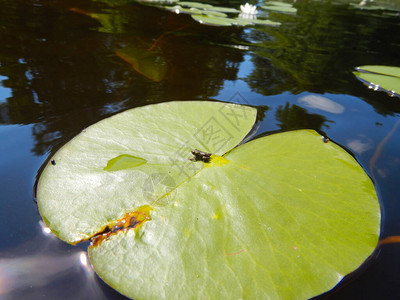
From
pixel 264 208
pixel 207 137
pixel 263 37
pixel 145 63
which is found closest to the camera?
pixel 264 208

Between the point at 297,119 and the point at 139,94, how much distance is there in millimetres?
684

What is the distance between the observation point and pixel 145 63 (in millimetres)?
1464

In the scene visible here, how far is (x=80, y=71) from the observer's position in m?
1.27

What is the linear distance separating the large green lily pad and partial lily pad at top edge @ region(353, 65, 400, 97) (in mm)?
819

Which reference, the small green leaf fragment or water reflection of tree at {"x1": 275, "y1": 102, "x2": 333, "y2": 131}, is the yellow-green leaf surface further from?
water reflection of tree at {"x1": 275, "y1": 102, "x2": 333, "y2": 131}

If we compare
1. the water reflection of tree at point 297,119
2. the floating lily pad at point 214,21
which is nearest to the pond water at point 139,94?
the water reflection of tree at point 297,119

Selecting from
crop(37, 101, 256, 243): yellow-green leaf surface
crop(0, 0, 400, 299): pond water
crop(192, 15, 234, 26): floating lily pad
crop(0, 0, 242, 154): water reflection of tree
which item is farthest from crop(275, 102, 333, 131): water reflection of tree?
crop(192, 15, 234, 26): floating lily pad

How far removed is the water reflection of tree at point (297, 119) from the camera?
1.01 metres

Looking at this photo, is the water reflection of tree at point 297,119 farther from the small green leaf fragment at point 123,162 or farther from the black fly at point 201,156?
the small green leaf fragment at point 123,162

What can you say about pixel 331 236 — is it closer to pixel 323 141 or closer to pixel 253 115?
pixel 323 141

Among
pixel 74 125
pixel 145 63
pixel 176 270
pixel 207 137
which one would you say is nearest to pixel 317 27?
pixel 145 63

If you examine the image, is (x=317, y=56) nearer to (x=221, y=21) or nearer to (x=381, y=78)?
(x=381, y=78)

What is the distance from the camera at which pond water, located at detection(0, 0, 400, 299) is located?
20.7 inches

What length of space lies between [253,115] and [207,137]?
9.7 inches
